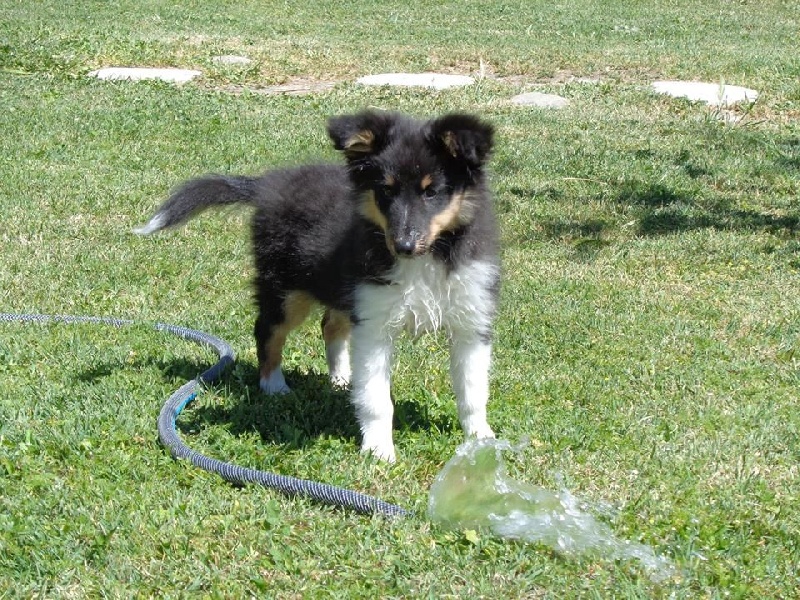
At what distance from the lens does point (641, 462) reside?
194 inches

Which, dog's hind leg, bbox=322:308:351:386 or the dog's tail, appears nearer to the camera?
the dog's tail

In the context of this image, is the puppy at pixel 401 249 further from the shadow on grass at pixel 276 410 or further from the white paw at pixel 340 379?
the white paw at pixel 340 379

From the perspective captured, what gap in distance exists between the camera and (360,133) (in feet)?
15.2

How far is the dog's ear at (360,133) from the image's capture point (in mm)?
4621

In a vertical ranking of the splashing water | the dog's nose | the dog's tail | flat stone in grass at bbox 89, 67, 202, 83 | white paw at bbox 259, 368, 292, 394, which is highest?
the dog's nose

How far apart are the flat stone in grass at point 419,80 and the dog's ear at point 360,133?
10.2 m

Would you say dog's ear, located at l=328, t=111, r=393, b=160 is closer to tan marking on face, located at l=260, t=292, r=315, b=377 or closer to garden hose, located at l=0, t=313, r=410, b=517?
tan marking on face, located at l=260, t=292, r=315, b=377

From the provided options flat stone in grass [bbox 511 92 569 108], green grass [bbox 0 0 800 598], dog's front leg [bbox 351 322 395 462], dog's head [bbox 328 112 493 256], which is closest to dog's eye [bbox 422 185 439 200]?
dog's head [bbox 328 112 493 256]

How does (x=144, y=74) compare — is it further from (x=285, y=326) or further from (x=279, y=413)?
(x=279, y=413)

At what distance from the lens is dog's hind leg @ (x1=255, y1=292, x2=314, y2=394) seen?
581 centimetres

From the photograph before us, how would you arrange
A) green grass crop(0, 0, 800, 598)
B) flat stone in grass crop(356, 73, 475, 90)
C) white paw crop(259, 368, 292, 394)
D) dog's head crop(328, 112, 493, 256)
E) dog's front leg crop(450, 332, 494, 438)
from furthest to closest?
flat stone in grass crop(356, 73, 475, 90), white paw crop(259, 368, 292, 394), dog's front leg crop(450, 332, 494, 438), dog's head crop(328, 112, 493, 256), green grass crop(0, 0, 800, 598)

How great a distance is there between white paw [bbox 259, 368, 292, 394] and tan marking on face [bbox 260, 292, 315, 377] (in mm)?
23

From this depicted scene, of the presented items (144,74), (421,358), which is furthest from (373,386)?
(144,74)

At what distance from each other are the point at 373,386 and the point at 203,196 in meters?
1.71
